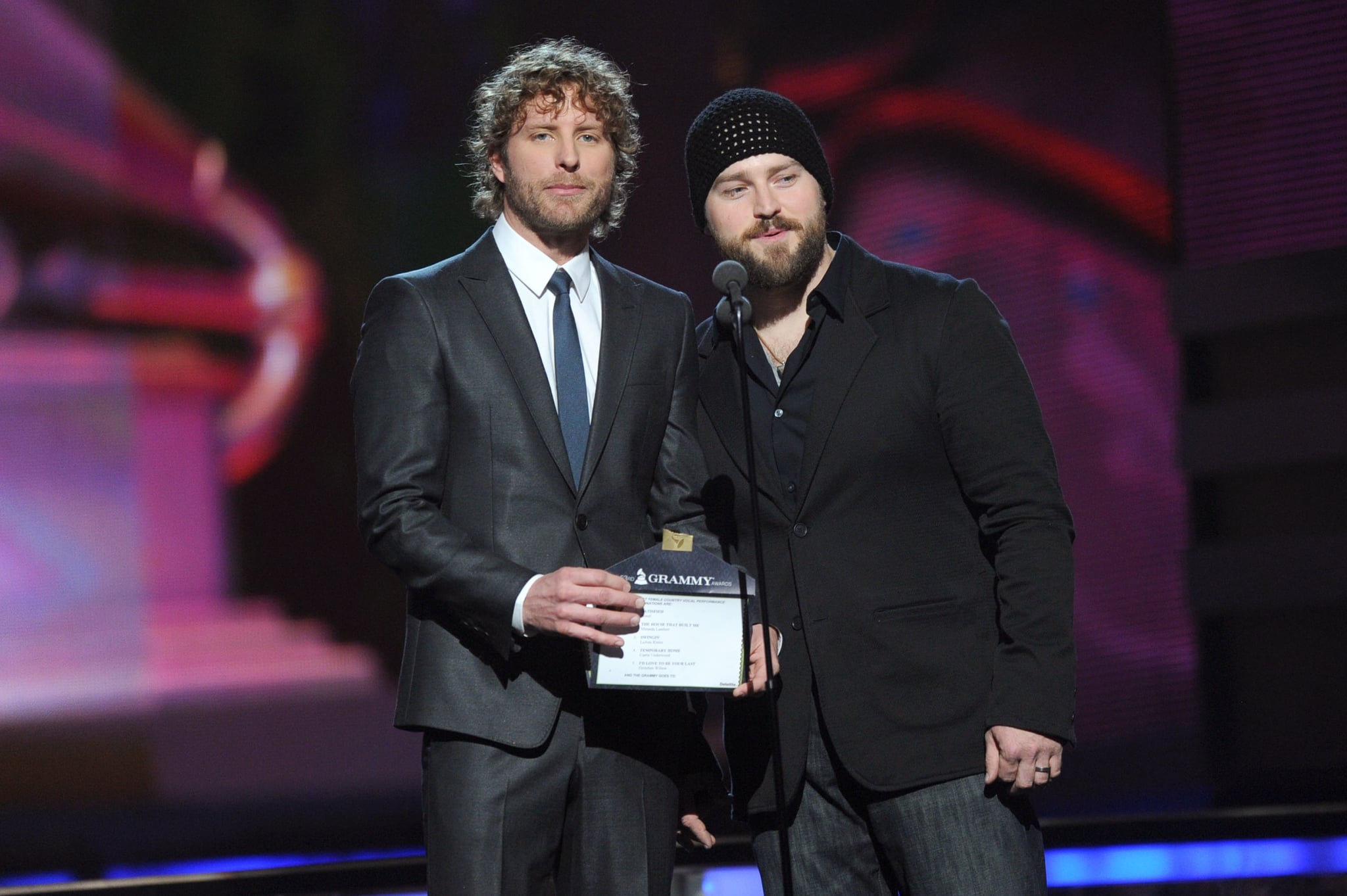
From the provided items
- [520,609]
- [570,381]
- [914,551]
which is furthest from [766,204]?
[520,609]

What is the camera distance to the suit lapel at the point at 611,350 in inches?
75.0

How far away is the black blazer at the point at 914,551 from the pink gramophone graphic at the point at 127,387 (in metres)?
2.32

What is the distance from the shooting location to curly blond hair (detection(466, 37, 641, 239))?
211cm

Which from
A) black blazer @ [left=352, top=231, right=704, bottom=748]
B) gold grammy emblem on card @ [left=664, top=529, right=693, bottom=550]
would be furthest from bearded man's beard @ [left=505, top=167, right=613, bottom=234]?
gold grammy emblem on card @ [left=664, top=529, right=693, bottom=550]

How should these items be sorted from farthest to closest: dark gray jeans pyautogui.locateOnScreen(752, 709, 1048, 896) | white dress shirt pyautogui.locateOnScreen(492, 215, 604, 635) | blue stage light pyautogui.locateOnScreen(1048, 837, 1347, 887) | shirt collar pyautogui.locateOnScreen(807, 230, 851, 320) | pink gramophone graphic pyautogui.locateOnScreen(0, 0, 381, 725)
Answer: pink gramophone graphic pyautogui.locateOnScreen(0, 0, 381, 725) → blue stage light pyautogui.locateOnScreen(1048, 837, 1347, 887) → shirt collar pyautogui.locateOnScreen(807, 230, 851, 320) → white dress shirt pyautogui.locateOnScreen(492, 215, 604, 635) → dark gray jeans pyautogui.locateOnScreen(752, 709, 1048, 896)

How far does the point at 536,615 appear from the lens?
5.66 ft

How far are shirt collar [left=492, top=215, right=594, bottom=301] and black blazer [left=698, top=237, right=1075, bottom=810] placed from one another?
0.36 metres

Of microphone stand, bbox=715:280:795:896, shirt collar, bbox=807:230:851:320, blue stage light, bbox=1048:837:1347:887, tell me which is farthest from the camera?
blue stage light, bbox=1048:837:1347:887

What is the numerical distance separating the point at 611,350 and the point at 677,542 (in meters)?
0.37

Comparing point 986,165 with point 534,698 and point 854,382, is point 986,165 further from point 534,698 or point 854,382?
point 534,698

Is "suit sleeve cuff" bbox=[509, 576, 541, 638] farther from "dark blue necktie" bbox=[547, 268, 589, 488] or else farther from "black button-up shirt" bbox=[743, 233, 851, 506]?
"black button-up shirt" bbox=[743, 233, 851, 506]

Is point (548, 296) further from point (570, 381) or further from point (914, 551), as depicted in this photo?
point (914, 551)

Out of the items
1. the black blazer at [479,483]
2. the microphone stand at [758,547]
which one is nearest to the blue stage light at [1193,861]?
the microphone stand at [758,547]

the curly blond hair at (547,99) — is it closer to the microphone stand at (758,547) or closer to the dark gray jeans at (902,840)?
the microphone stand at (758,547)
